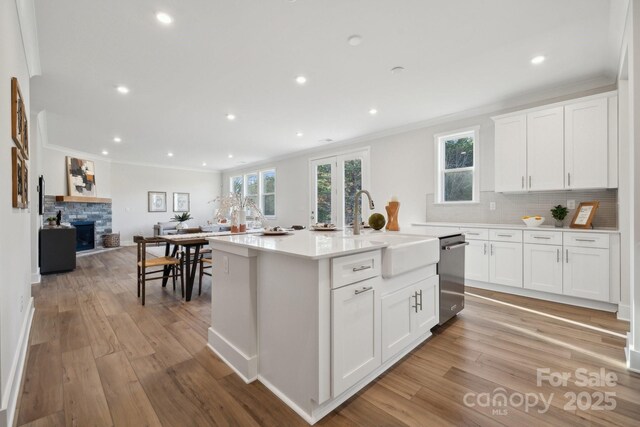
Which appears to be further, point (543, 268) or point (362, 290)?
point (543, 268)

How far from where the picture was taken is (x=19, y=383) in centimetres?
174

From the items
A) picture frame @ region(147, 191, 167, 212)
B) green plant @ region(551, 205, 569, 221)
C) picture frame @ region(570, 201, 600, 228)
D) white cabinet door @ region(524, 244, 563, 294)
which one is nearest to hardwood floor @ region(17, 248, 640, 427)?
white cabinet door @ region(524, 244, 563, 294)

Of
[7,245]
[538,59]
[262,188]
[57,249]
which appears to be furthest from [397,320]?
[262,188]

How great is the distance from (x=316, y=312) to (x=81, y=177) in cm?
882

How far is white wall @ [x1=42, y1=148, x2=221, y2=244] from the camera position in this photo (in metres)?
6.83

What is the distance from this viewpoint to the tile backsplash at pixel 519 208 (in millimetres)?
3234

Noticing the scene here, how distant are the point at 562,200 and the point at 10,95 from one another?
5.43m

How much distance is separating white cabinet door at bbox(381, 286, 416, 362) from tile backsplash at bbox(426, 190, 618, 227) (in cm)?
279

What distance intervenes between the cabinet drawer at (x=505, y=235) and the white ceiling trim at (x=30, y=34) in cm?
508

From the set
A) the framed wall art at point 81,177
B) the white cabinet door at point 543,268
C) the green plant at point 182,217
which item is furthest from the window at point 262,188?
the white cabinet door at point 543,268

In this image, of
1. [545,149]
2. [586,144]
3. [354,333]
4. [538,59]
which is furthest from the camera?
[545,149]

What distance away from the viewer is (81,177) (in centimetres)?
735

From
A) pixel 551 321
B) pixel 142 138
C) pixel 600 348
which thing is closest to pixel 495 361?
pixel 600 348

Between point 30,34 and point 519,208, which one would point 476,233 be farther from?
point 30,34
